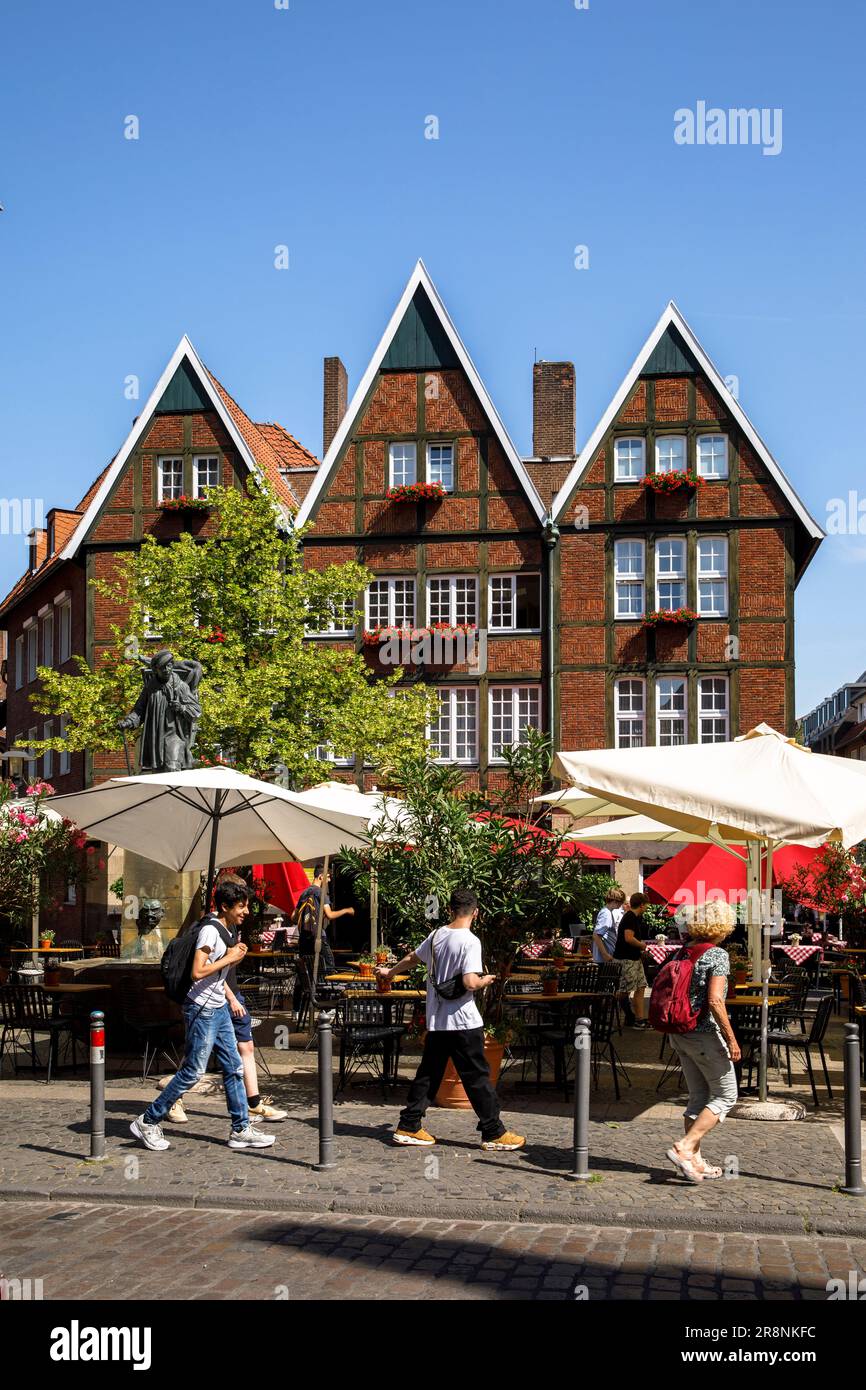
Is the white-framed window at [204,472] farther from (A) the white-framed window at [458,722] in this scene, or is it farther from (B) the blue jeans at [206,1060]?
(B) the blue jeans at [206,1060]

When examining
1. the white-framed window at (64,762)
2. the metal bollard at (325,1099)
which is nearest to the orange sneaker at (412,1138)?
the metal bollard at (325,1099)

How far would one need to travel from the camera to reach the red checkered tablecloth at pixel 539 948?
40.7ft

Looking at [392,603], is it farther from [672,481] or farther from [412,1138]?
[412,1138]

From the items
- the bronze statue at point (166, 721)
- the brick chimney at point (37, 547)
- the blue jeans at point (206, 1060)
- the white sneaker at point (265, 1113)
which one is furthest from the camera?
the brick chimney at point (37, 547)

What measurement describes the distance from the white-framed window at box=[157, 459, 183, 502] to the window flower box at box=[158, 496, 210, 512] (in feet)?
1.73

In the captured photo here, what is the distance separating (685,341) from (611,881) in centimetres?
2301

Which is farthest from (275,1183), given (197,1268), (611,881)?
(611,881)

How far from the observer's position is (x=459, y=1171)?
9266 mm

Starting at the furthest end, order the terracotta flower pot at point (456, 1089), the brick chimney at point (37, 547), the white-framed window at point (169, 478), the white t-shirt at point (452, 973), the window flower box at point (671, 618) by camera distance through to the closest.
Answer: the brick chimney at point (37, 547)
the white-framed window at point (169, 478)
the window flower box at point (671, 618)
the terracotta flower pot at point (456, 1089)
the white t-shirt at point (452, 973)

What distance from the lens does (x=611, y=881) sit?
12.3 metres

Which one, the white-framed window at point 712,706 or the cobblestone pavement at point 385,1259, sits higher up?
the white-framed window at point 712,706

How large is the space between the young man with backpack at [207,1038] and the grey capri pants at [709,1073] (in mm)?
2873

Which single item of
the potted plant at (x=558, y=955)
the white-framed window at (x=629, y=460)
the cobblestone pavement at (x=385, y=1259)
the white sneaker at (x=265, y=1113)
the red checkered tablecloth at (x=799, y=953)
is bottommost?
the white sneaker at (x=265, y=1113)
